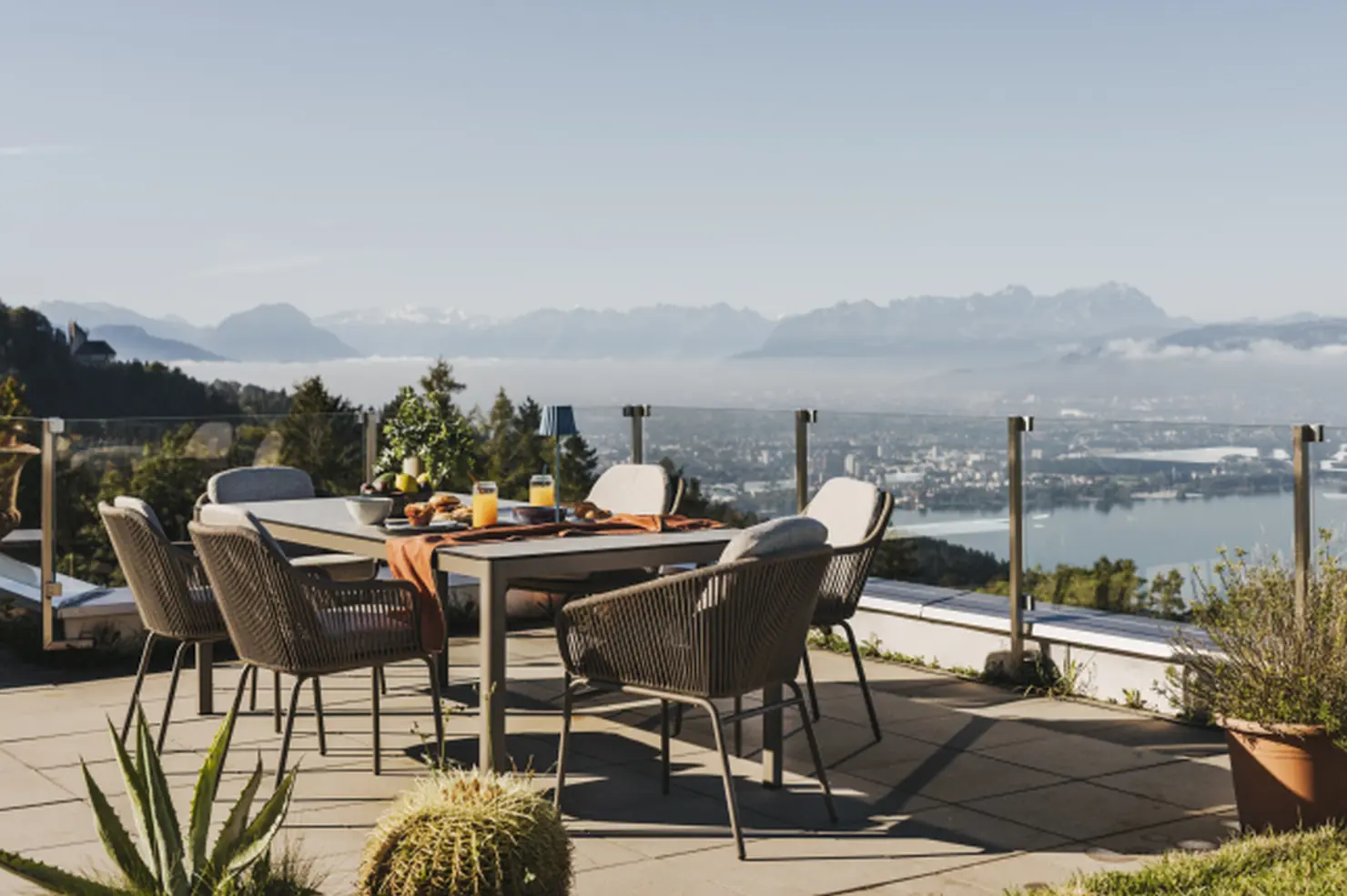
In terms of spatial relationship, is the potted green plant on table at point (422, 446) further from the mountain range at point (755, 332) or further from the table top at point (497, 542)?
the mountain range at point (755, 332)

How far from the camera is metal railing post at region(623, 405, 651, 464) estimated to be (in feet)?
25.6

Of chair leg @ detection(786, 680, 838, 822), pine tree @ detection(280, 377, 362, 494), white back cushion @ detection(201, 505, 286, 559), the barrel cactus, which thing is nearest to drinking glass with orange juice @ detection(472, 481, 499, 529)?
white back cushion @ detection(201, 505, 286, 559)

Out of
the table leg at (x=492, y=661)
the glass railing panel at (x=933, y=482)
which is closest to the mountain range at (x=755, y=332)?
the glass railing panel at (x=933, y=482)

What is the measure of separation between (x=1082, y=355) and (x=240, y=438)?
205 ft

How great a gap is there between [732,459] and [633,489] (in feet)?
3.71

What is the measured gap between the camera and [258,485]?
6395 millimetres

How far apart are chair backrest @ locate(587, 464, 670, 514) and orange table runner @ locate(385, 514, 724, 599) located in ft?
3.20

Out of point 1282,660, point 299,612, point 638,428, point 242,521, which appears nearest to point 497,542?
point 299,612

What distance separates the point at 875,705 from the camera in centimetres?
597

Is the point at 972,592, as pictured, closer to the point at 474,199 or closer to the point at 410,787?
the point at 410,787

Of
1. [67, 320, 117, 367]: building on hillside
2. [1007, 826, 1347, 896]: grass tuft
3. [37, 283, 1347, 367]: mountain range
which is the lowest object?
[1007, 826, 1347, 896]: grass tuft

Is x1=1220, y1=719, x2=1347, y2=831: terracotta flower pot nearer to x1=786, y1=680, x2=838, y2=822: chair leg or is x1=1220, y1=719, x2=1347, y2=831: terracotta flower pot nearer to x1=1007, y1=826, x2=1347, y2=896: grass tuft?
x1=1007, y1=826, x2=1347, y2=896: grass tuft

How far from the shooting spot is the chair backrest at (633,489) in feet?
20.8

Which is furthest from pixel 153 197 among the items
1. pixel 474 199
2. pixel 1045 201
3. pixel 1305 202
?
pixel 1305 202
